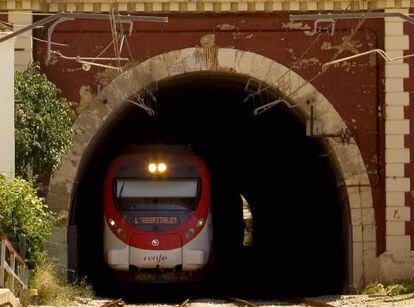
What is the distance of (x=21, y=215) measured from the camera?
1808 cm

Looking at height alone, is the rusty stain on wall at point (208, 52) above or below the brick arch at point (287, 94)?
above

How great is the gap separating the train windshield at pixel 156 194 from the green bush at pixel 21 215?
4.18 meters

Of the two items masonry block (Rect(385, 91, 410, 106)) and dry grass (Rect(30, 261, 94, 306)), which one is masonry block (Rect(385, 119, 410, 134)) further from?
dry grass (Rect(30, 261, 94, 306))

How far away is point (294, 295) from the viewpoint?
82.3 ft

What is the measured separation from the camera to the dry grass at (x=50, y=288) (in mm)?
18734

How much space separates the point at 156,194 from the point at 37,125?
10.4ft

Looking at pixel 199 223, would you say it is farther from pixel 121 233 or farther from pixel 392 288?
pixel 392 288

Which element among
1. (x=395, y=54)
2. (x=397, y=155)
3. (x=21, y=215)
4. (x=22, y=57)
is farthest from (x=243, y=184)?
(x=21, y=215)

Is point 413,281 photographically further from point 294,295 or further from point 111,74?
point 111,74

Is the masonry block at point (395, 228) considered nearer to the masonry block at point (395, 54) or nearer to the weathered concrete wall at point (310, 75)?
the weathered concrete wall at point (310, 75)

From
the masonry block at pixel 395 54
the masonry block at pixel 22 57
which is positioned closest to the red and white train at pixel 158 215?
the masonry block at pixel 22 57

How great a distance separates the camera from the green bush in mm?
17875

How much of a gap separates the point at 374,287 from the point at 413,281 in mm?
740

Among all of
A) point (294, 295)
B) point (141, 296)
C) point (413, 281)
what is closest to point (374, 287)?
point (413, 281)
